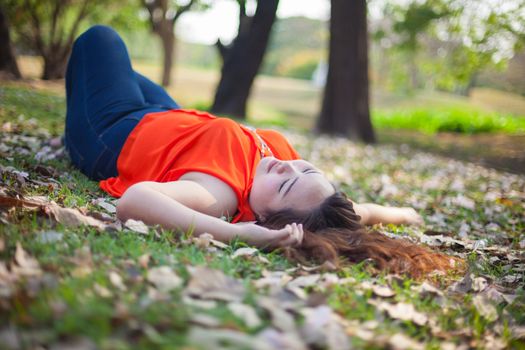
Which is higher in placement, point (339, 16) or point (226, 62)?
point (339, 16)

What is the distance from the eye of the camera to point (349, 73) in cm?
1186

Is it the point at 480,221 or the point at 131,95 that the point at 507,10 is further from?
the point at 131,95

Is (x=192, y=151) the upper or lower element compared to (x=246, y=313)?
upper

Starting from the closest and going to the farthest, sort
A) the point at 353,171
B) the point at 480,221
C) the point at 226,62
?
the point at 480,221 < the point at 353,171 < the point at 226,62

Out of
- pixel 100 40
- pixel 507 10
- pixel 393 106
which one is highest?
pixel 507 10

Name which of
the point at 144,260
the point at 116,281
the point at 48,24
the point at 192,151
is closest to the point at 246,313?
the point at 116,281

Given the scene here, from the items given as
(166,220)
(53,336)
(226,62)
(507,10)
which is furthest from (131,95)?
(507,10)

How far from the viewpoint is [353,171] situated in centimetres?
757

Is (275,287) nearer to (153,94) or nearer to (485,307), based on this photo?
(485,307)

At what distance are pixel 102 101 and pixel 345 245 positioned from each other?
2.79 m

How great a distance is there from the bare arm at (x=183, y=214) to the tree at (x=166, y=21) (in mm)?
19145

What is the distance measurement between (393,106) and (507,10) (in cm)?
1041

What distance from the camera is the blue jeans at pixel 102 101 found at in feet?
13.9

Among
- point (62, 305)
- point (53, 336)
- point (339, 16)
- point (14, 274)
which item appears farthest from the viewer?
point (339, 16)
